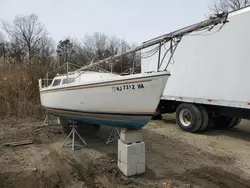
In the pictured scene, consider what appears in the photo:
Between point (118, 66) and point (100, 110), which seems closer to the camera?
point (100, 110)

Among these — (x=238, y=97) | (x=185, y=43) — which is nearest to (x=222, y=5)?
(x=185, y=43)

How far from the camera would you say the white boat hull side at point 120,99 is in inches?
160

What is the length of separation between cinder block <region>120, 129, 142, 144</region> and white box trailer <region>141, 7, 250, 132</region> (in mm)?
1877

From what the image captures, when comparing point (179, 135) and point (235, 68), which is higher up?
point (235, 68)

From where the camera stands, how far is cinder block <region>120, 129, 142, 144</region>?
169 inches

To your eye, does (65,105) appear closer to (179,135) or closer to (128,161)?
(128,161)

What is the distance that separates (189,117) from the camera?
759 centimetres

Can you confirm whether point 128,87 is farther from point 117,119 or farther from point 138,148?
point 138,148

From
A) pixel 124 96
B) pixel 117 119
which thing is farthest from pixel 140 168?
pixel 124 96

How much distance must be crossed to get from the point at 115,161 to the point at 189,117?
358cm

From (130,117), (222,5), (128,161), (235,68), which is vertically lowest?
(128,161)

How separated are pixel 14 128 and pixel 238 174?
706 centimetres

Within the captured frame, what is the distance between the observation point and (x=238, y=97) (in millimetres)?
5973

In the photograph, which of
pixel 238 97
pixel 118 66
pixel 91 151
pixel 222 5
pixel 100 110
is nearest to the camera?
pixel 100 110
